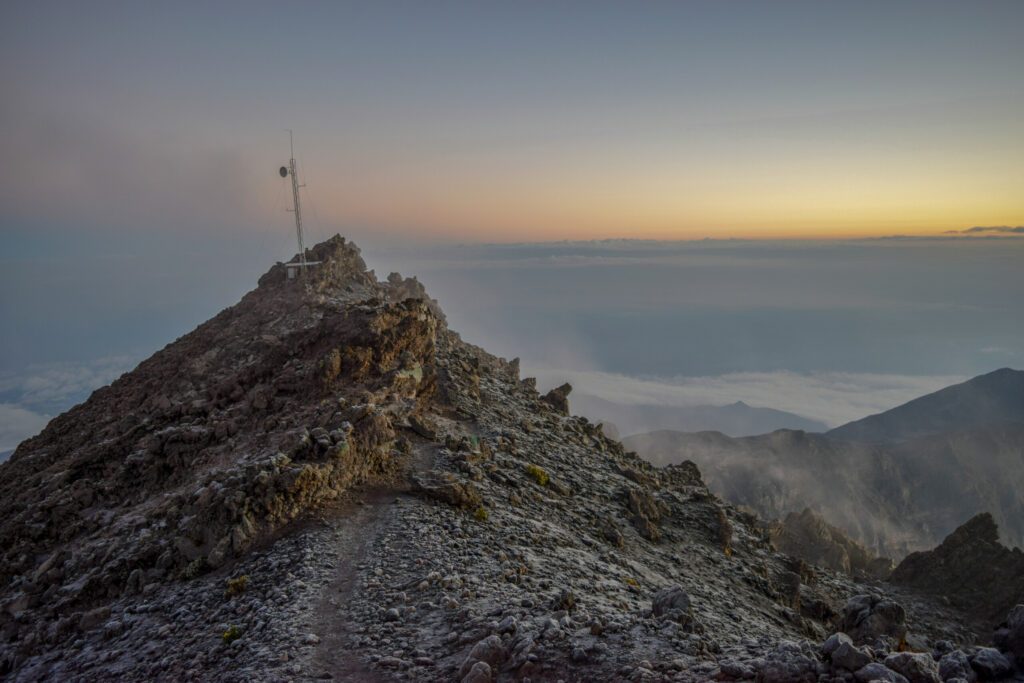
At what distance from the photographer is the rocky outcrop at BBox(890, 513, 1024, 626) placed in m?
39.1

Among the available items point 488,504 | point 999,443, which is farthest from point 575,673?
point 999,443

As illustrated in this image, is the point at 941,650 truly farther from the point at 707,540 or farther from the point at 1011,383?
the point at 1011,383

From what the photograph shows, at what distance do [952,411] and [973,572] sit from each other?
410 feet

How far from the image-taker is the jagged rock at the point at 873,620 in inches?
777

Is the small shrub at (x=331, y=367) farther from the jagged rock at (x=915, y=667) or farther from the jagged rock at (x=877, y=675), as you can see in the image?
the jagged rock at (x=915, y=667)

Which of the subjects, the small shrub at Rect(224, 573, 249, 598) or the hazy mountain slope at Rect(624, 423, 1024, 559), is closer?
the small shrub at Rect(224, 573, 249, 598)

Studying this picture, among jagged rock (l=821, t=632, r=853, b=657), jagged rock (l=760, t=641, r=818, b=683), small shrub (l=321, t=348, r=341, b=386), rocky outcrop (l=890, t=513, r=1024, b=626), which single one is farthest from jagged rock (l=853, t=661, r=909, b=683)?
rocky outcrop (l=890, t=513, r=1024, b=626)

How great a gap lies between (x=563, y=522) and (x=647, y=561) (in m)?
3.64

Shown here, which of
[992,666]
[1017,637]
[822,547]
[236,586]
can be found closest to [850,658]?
[992,666]

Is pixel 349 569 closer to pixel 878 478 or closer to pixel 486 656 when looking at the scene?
pixel 486 656

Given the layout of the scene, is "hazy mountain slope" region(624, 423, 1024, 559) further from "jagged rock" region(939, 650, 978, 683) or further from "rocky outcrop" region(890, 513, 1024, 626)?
"jagged rock" region(939, 650, 978, 683)

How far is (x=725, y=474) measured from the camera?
10481 cm

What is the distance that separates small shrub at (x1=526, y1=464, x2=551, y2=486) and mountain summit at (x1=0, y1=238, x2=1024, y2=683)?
11.5 inches

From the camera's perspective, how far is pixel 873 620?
2045 centimetres
